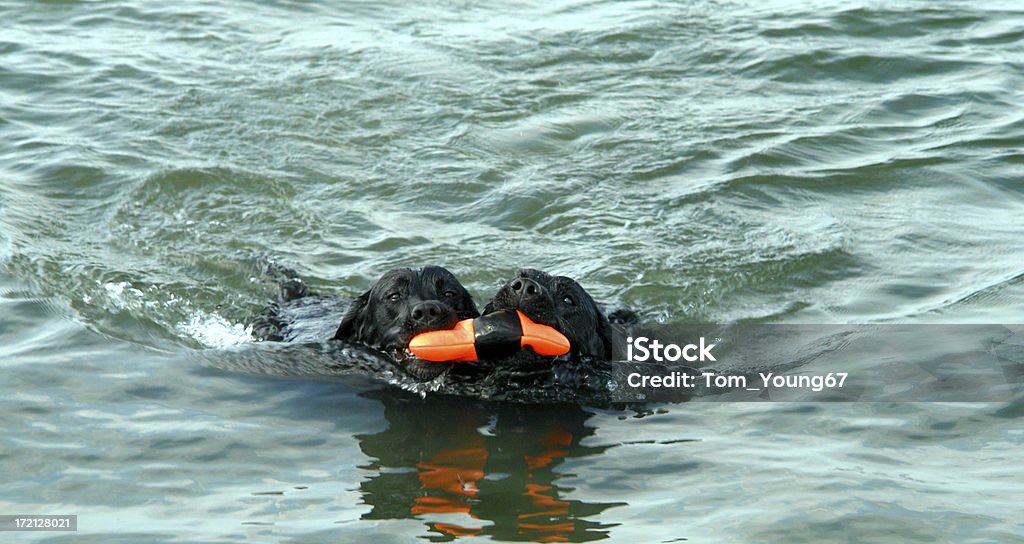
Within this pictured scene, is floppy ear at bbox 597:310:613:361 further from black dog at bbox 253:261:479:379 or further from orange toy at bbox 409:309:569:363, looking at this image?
black dog at bbox 253:261:479:379

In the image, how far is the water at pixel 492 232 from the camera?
17.9 ft

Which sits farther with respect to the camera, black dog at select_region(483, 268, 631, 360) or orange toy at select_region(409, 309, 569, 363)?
black dog at select_region(483, 268, 631, 360)

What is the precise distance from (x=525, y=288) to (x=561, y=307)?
282 mm

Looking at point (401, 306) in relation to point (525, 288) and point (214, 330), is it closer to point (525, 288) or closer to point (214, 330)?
point (525, 288)

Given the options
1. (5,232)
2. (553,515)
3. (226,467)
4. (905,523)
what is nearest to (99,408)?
(226,467)

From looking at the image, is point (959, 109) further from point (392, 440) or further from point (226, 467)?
point (226, 467)

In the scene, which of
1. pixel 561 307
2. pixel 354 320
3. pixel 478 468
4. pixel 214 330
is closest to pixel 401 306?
pixel 354 320

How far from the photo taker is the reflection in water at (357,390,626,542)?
5.19 meters

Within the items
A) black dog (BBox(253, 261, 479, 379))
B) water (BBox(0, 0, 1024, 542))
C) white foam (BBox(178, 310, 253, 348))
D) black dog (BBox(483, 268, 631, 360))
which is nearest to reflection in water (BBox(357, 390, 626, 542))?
water (BBox(0, 0, 1024, 542))

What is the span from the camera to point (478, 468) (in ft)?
19.1

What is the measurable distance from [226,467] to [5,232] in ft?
13.2

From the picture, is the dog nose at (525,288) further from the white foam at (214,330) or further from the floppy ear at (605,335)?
the white foam at (214,330)

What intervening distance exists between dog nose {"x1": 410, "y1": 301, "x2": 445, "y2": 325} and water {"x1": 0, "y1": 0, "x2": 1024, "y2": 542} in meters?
0.46

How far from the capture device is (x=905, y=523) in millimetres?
5102
